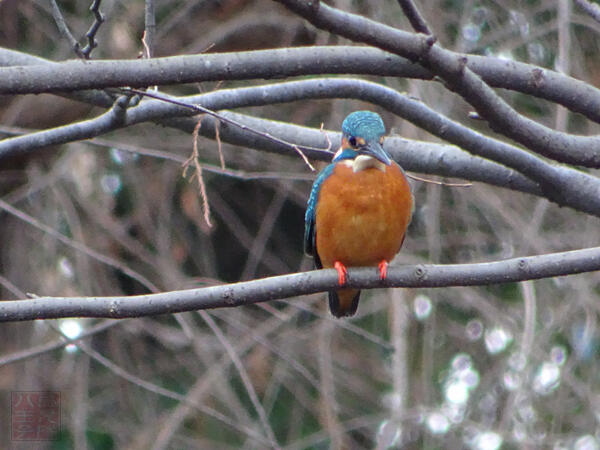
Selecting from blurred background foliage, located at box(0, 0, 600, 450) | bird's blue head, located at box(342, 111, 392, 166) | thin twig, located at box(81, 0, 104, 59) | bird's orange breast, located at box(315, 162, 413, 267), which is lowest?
thin twig, located at box(81, 0, 104, 59)

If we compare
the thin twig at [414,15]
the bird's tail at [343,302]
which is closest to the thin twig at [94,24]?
the thin twig at [414,15]

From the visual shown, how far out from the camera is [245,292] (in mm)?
2287

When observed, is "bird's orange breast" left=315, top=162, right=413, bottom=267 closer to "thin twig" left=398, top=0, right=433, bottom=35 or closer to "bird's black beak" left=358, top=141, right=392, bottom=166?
"bird's black beak" left=358, top=141, right=392, bottom=166

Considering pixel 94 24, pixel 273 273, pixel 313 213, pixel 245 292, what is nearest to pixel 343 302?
pixel 313 213

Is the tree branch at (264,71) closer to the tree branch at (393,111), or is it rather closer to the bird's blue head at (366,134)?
the tree branch at (393,111)

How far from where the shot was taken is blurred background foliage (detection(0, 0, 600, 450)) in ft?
14.2

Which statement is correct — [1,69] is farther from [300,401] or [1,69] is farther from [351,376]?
[351,376]

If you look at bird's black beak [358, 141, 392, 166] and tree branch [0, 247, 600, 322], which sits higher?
bird's black beak [358, 141, 392, 166]

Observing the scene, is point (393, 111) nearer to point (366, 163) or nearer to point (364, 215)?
point (366, 163)

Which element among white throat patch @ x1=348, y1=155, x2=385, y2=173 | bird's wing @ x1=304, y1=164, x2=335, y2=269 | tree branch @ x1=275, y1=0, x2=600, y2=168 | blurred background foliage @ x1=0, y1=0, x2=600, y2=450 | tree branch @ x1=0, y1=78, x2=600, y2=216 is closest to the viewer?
tree branch @ x1=275, y1=0, x2=600, y2=168

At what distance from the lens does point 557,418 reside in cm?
422

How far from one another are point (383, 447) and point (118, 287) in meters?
2.26

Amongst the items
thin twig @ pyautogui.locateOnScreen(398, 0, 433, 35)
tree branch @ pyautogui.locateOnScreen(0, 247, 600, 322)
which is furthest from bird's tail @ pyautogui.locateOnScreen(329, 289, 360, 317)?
thin twig @ pyautogui.locateOnScreen(398, 0, 433, 35)

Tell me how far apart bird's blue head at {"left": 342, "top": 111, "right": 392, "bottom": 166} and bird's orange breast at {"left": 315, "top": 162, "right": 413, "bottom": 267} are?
3.5 inches
